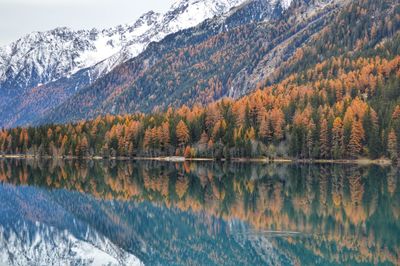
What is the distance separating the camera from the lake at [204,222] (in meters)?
49.1

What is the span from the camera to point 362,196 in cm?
8119

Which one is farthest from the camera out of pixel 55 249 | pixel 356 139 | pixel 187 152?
pixel 187 152

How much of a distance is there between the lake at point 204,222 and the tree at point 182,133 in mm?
81267

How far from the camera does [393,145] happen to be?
154 meters

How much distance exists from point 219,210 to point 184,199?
37.6 feet

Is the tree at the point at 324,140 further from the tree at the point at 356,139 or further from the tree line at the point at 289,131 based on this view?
the tree at the point at 356,139

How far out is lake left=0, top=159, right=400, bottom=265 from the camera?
49094 mm

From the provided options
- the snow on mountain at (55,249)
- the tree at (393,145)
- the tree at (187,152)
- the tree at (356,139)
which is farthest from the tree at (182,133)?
the snow on mountain at (55,249)

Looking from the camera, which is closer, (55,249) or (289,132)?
(55,249)

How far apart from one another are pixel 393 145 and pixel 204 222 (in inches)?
3985

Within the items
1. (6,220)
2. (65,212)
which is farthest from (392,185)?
(6,220)

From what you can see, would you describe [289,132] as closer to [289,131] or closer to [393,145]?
[289,131]

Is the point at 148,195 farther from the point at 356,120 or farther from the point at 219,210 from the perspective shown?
the point at 356,120

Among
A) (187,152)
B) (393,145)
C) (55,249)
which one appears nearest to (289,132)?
(187,152)
